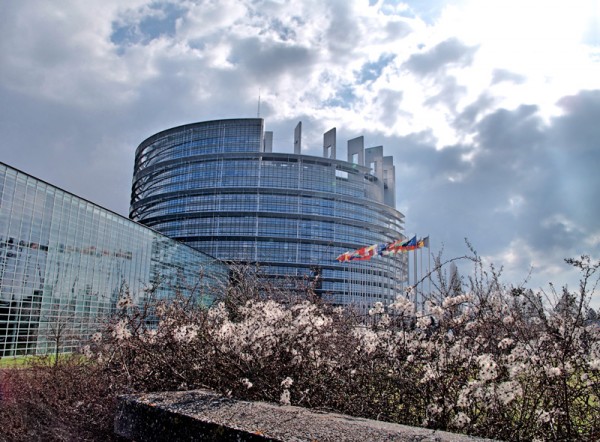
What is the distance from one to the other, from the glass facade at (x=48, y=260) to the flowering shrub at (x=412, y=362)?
12962 millimetres

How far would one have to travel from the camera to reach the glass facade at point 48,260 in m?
21.9

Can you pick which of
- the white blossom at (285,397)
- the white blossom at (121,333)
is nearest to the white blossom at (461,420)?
the white blossom at (285,397)

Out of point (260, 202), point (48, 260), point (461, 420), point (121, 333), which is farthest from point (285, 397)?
point (260, 202)

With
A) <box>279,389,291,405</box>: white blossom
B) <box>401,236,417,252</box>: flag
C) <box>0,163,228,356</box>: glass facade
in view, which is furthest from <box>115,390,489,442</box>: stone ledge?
<box>401,236,417,252</box>: flag

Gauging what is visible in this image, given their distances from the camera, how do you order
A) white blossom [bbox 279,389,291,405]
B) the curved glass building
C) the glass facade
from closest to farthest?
white blossom [bbox 279,389,291,405] < the glass facade < the curved glass building

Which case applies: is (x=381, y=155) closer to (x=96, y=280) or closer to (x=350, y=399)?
(x=96, y=280)

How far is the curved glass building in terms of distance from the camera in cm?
7450

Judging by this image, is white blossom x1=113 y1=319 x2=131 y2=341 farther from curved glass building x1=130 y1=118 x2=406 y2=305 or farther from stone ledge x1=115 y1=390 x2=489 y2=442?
curved glass building x1=130 y1=118 x2=406 y2=305

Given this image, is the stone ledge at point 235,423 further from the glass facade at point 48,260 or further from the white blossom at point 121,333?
the glass facade at point 48,260

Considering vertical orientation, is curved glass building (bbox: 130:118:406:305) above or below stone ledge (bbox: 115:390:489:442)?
above

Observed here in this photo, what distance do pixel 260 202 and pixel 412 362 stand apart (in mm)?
72059

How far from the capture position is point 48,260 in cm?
2481

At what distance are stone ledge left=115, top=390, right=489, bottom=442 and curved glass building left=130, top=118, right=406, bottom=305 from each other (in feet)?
221

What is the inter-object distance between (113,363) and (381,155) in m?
87.8
